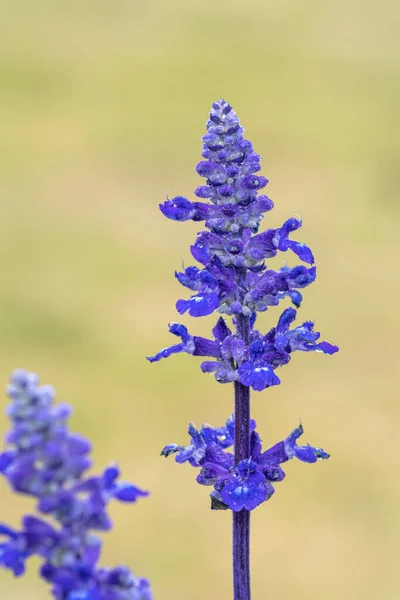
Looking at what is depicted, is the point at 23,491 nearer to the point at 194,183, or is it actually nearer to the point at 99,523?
the point at 99,523

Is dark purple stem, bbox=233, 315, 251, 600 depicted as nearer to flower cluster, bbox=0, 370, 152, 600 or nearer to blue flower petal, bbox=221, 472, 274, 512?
blue flower petal, bbox=221, 472, 274, 512

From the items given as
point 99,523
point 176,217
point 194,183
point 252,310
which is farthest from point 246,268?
point 194,183

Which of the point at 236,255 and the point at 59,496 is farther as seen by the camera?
the point at 236,255

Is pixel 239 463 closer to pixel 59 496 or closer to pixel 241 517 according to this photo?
pixel 241 517

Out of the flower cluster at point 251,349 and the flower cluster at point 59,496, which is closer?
the flower cluster at point 59,496

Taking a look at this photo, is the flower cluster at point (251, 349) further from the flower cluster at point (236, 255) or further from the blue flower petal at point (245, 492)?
the blue flower petal at point (245, 492)

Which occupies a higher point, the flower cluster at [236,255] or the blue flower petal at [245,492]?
the flower cluster at [236,255]

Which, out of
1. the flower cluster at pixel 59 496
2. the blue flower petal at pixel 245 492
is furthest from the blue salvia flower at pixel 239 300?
the flower cluster at pixel 59 496

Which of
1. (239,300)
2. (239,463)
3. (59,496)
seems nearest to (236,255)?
(239,300)
